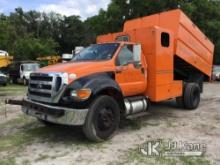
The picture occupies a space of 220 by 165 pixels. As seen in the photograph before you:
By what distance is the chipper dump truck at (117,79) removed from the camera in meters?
7.06

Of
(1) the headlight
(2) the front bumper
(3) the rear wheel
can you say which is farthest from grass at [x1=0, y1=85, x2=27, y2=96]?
(1) the headlight

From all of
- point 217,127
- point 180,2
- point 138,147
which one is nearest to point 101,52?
point 138,147

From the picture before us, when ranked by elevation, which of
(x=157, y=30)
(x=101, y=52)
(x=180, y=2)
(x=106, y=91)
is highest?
(x=180, y=2)

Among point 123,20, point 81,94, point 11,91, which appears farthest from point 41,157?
point 123,20

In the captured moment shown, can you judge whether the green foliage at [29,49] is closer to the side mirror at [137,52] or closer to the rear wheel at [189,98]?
the rear wheel at [189,98]

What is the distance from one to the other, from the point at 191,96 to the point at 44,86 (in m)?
5.83

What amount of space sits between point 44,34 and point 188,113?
6304 centimetres

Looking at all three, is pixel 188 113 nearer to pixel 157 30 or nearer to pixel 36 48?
pixel 157 30

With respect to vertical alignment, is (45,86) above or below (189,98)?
above

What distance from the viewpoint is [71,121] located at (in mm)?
6918

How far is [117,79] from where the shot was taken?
8.12 m

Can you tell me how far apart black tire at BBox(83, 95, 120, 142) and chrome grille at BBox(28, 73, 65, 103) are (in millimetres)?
830

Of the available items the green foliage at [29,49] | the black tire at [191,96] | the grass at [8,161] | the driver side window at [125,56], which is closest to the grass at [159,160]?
the grass at [8,161]

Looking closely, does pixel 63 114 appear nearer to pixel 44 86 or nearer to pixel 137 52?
pixel 44 86
